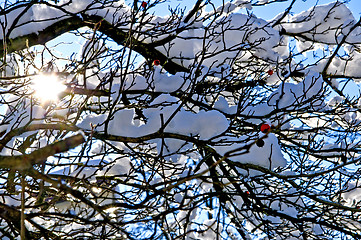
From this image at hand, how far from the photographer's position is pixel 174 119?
2.64 metres

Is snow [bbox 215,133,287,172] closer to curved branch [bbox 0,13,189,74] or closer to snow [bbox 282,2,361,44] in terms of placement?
curved branch [bbox 0,13,189,74]

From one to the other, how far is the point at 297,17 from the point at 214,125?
12.1ft

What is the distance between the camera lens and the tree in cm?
240

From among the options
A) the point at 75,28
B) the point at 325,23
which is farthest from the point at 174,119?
the point at 325,23

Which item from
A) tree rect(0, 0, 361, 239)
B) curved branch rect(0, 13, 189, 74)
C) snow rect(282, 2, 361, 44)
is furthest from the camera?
snow rect(282, 2, 361, 44)

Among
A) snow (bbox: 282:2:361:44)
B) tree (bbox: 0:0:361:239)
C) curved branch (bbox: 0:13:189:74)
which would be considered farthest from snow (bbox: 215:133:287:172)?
snow (bbox: 282:2:361:44)

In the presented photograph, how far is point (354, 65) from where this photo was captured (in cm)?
521

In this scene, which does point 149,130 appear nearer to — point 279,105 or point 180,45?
point 279,105

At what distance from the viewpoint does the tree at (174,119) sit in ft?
7.88

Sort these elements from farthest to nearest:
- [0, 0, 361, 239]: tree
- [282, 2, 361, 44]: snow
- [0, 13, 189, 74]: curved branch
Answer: [282, 2, 361, 44]: snow
[0, 13, 189, 74]: curved branch
[0, 0, 361, 239]: tree

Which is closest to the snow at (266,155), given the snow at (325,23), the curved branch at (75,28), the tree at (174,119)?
the tree at (174,119)

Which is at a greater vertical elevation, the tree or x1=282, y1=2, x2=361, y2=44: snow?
x1=282, y1=2, x2=361, y2=44: snow

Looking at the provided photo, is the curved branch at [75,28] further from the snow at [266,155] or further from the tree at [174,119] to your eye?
the snow at [266,155]

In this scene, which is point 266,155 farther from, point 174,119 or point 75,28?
point 75,28
